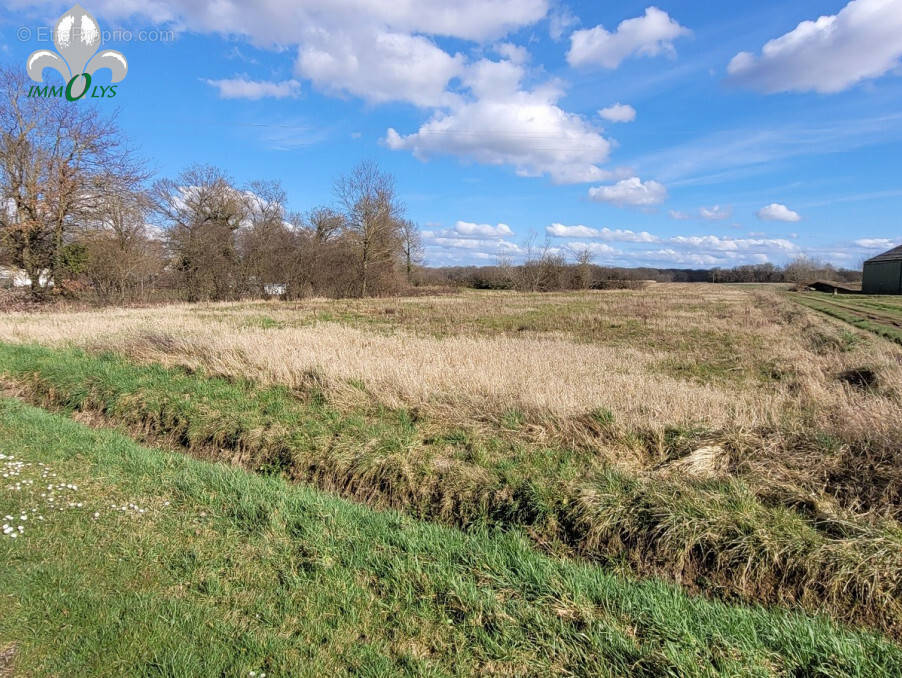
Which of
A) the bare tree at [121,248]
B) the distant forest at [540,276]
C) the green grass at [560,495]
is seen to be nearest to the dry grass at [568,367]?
the green grass at [560,495]

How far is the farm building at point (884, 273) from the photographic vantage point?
52625 mm

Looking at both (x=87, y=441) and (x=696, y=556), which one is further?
(x=87, y=441)

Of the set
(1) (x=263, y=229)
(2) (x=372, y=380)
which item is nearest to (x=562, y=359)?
(2) (x=372, y=380)

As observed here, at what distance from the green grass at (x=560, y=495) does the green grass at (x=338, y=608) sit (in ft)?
1.49

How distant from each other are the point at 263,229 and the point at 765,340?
38.4 metres

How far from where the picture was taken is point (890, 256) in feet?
183

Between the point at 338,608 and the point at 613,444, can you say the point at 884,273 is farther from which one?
the point at 338,608

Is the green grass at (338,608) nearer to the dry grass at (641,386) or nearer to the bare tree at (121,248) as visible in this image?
the dry grass at (641,386)

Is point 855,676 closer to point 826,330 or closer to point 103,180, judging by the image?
point 826,330

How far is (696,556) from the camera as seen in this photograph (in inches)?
159

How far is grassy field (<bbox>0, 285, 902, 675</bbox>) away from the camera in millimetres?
Answer: 3859

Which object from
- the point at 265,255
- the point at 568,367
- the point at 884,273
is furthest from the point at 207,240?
the point at 884,273

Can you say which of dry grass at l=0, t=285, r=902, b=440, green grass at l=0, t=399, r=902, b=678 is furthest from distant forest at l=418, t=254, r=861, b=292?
green grass at l=0, t=399, r=902, b=678

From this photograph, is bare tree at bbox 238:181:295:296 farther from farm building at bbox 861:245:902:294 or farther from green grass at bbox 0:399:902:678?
farm building at bbox 861:245:902:294
